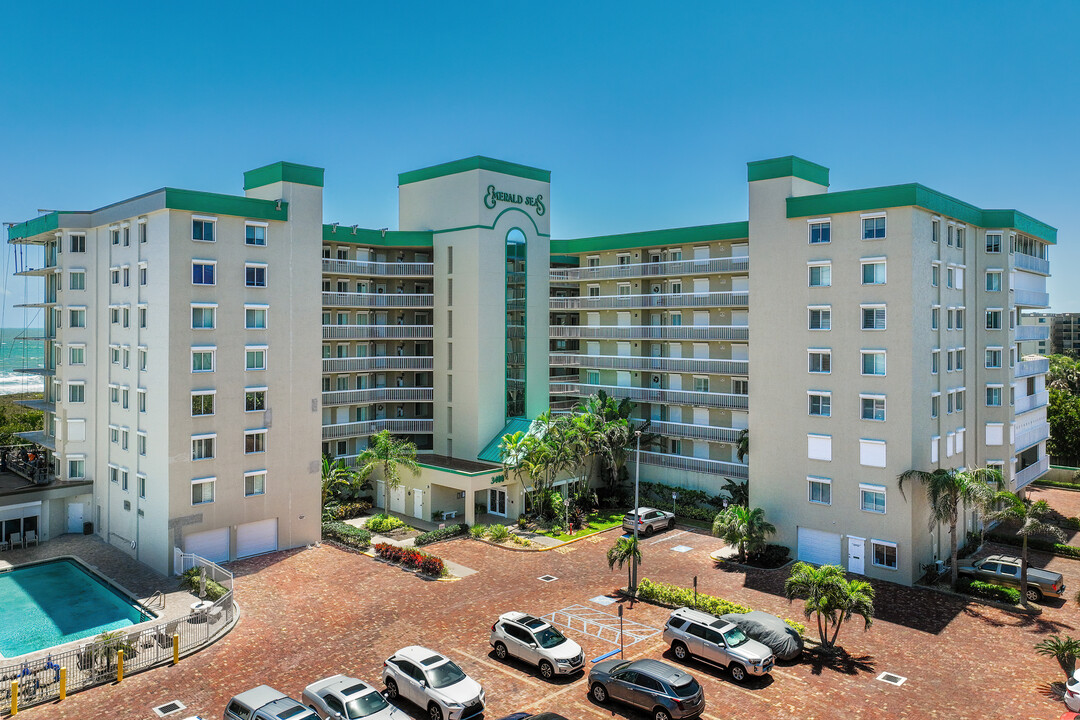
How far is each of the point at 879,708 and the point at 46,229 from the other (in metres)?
52.6

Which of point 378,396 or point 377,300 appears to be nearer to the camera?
point 377,300

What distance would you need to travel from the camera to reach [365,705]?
22.4 m

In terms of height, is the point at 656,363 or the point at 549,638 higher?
the point at 656,363

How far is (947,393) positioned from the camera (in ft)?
137

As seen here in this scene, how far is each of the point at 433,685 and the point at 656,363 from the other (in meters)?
36.5

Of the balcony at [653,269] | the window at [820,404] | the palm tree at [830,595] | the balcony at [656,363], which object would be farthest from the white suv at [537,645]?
the balcony at [653,269]

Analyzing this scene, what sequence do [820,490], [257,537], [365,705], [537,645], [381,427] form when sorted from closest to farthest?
[365,705]
[537,645]
[820,490]
[257,537]
[381,427]

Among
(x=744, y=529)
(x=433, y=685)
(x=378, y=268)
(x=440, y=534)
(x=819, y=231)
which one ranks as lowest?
(x=440, y=534)

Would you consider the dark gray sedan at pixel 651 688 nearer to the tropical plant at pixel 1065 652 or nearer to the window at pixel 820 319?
the tropical plant at pixel 1065 652

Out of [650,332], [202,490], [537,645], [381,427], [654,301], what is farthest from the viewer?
[650,332]

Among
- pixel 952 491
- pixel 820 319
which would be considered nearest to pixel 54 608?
pixel 820 319

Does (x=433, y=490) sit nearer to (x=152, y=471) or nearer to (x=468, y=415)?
(x=468, y=415)

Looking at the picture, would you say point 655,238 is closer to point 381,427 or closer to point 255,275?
point 381,427

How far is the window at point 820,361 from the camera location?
133 ft
